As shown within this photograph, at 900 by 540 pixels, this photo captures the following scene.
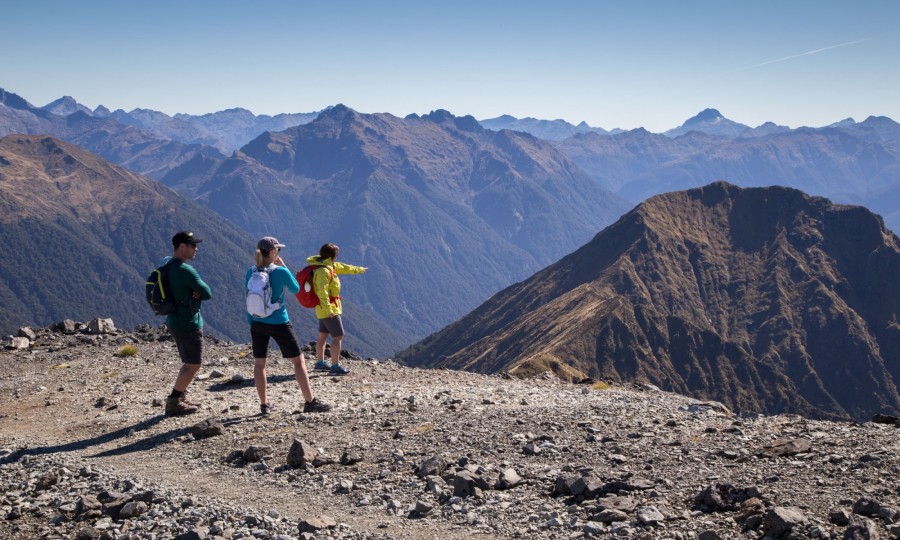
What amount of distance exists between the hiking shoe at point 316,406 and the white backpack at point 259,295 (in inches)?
75.0

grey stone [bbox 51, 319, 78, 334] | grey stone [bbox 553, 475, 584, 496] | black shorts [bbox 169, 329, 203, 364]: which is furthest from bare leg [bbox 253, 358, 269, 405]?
grey stone [bbox 51, 319, 78, 334]

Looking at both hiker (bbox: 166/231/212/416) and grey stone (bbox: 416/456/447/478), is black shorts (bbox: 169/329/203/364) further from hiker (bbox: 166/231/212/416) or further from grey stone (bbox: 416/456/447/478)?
grey stone (bbox: 416/456/447/478)

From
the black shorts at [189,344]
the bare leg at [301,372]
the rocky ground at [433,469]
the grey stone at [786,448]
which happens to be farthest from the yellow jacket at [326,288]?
the grey stone at [786,448]

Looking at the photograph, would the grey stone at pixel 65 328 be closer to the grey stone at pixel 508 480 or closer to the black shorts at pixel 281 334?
the black shorts at pixel 281 334

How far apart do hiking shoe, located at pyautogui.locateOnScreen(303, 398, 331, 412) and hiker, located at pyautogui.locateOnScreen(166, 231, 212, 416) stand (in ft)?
7.22

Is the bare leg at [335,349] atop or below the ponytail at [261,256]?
below

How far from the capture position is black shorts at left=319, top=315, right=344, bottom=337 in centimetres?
1728

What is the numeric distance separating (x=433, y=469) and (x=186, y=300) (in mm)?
6269

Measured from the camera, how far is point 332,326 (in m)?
17.5

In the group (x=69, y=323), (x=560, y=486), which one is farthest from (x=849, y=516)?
(x=69, y=323)

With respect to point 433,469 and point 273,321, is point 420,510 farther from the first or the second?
point 273,321

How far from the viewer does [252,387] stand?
1692cm

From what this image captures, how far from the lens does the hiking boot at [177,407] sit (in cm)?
1428

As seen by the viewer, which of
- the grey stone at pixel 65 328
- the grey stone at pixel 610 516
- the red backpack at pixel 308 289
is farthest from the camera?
the grey stone at pixel 65 328
